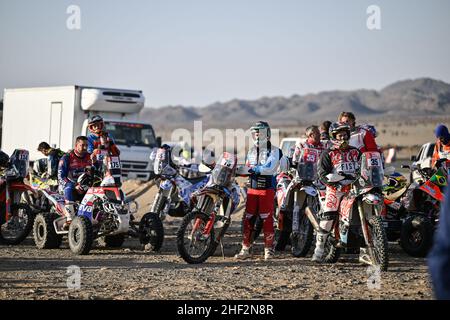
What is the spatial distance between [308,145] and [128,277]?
4267 millimetres

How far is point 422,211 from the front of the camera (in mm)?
13438

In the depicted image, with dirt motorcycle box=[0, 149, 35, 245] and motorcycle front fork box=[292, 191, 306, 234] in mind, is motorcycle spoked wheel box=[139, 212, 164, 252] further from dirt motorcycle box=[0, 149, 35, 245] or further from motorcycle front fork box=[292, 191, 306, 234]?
dirt motorcycle box=[0, 149, 35, 245]

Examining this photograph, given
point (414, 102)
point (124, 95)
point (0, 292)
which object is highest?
point (414, 102)

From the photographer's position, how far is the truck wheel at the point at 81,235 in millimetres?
12438

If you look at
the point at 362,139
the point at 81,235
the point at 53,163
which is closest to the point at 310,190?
the point at 362,139

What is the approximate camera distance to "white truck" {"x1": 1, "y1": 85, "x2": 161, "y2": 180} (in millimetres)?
25594

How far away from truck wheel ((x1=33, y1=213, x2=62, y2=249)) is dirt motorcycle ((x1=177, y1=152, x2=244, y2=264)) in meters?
2.98

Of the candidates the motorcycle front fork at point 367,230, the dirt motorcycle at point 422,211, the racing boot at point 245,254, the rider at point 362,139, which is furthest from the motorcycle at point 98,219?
the dirt motorcycle at point 422,211

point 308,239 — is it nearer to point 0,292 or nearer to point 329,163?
point 329,163

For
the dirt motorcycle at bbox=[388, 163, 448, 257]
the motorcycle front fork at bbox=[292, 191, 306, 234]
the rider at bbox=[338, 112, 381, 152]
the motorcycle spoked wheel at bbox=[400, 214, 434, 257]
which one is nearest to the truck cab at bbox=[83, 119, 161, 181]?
the motorcycle front fork at bbox=[292, 191, 306, 234]

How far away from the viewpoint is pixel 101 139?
14.0 meters

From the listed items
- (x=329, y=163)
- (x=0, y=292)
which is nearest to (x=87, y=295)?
(x=0, y=292)

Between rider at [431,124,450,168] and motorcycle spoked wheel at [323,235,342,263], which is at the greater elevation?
rider at [431,124,450,168]

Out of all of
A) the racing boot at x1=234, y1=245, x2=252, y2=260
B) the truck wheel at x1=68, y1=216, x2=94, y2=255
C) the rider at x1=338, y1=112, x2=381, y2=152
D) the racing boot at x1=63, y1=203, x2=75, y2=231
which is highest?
the rider at x1=338, y1=112, x2=381, y2=152
